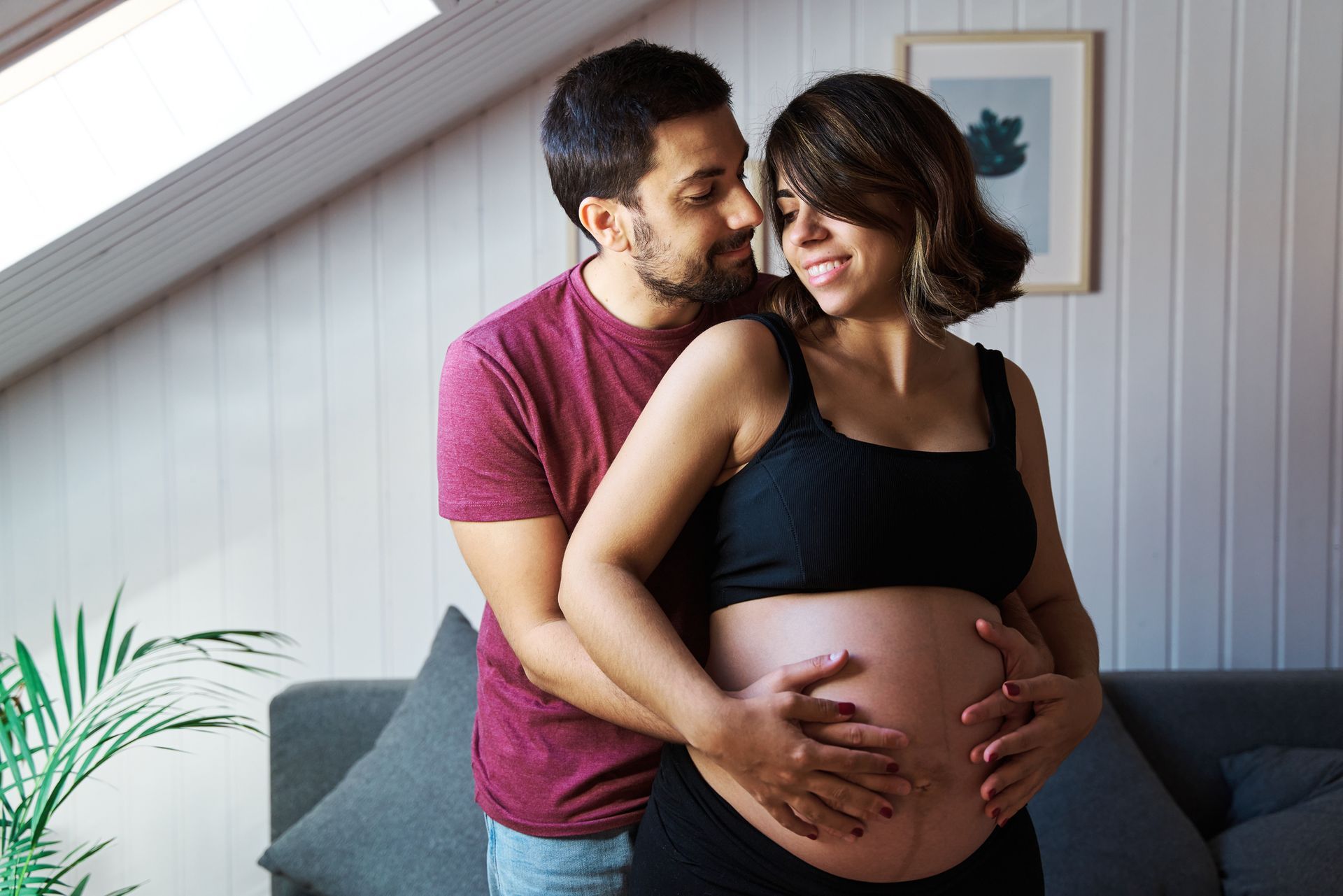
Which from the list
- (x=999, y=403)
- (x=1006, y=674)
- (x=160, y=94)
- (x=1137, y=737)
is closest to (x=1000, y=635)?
(x=1006, y=674)

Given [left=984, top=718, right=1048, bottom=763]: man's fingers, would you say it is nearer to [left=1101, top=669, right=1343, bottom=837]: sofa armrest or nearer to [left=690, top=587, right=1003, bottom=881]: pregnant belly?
[left=690, top=587, right=1003, bottom=881]: pregnant belly

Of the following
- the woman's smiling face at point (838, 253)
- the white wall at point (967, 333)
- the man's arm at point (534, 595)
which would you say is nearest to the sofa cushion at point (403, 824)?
the white wall at point (967, 333)

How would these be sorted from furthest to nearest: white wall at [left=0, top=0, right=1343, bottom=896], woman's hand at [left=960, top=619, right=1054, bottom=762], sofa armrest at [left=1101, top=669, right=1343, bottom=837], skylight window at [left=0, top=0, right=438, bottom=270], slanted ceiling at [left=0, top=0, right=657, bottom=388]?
white wall at [left=0, top=0, right=1343, bottom=896], sofa armrest at [left=1101, top=669, right=1343, bottom=837], slanted ceiling at [left=0, top=0, right=657, bottom=388], skylight window at [left=0, top=0, right=438, bottom=270], woman's hand at [left=960, top=619, right=1054, bottom=762]

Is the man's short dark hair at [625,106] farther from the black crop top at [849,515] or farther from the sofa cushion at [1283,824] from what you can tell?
the sofa cushion at [1283,824]

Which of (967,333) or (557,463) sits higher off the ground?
(967,333)

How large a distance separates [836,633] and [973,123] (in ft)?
5.32

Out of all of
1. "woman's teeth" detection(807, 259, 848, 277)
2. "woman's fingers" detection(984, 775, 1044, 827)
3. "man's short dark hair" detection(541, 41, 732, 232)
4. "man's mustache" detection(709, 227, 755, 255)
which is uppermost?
"man's short dark hair" detection(541, 41, 732, 232)

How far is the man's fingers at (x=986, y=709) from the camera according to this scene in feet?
3.58

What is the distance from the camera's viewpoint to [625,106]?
1.28 meters

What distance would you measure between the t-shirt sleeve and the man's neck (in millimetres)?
171

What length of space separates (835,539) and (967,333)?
1.45 metres

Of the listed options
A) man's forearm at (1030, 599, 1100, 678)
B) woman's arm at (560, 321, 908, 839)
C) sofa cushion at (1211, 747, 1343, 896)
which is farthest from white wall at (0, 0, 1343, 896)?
woman's arm at (560, 321, 908, 839)

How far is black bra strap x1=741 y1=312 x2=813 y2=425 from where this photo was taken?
1104 mm

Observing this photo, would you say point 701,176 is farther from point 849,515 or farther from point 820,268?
point 849,515
